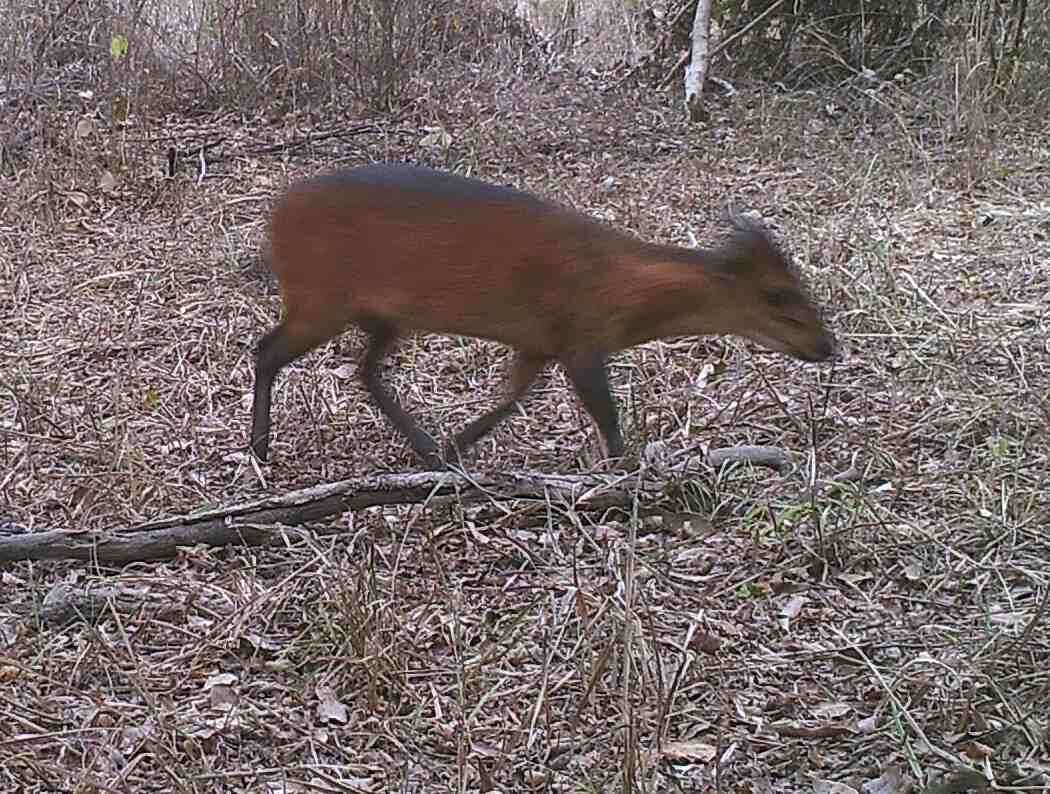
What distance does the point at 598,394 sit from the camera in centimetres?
400

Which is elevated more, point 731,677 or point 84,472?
point 731,677

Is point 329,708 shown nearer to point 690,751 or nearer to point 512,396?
point 690,751

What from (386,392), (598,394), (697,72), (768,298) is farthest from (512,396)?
(697,72)

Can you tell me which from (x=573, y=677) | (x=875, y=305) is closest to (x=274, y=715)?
(x=573, y=677)

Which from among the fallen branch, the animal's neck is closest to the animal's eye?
the animal's neck

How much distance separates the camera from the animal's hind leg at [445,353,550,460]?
4141 millimetres

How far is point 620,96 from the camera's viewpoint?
892 cm

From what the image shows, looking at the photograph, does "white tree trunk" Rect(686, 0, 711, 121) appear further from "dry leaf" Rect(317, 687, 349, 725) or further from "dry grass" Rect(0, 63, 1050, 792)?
"dry leaf" Rect(317, 687, 349, 725)

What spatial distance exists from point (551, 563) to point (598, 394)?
731mm

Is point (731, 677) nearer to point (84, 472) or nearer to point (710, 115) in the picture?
point (84, 472)

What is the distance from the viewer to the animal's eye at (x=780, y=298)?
4.05m

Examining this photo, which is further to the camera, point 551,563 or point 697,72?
point 697,72

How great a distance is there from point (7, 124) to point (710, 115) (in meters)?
4.11

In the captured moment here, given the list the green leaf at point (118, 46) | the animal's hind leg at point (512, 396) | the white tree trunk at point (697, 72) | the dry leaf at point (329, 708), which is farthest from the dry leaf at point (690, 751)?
the white tree trunk at point (697, 72)
